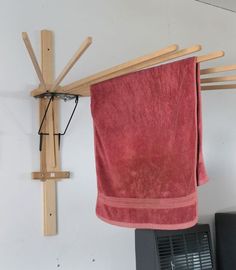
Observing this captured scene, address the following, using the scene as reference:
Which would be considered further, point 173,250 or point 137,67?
point 173,250

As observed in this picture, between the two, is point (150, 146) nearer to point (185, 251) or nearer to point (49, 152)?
point (49, 152)

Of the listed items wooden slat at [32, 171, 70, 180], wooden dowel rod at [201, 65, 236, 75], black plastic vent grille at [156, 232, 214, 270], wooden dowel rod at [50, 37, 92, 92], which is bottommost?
black plastic vent grille at [156, 232, 214, 270]

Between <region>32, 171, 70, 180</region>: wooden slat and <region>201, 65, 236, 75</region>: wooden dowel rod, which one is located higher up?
<region>201, 65, 236, 75</region>: wooden dowel rod

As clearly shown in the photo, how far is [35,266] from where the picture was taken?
1.35m

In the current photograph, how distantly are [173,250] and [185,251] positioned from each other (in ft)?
0.21

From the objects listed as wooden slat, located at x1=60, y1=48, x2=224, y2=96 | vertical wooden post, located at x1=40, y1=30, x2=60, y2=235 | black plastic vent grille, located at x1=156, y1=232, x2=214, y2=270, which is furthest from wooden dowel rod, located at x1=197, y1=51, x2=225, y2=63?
black plastic vent grille, located at x1=156, y1=232, x2=214, y2=270

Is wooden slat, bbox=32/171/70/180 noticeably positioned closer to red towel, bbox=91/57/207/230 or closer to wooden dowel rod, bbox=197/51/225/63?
red towel, bbox=91/57/207/230

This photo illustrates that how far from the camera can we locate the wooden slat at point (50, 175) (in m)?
1.35

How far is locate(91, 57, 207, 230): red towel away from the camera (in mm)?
Result: 1026

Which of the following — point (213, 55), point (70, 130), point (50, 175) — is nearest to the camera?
point (213, 55)

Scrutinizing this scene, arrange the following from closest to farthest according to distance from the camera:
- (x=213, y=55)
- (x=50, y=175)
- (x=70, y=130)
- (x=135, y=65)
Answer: (x=213, y=55)
(x=135, y=65)
(x=50, y=175)
(x=70, y=130)

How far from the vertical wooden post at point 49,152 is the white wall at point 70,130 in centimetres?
2

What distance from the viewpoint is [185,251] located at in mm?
1501

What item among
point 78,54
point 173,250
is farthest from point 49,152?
point 173,250
